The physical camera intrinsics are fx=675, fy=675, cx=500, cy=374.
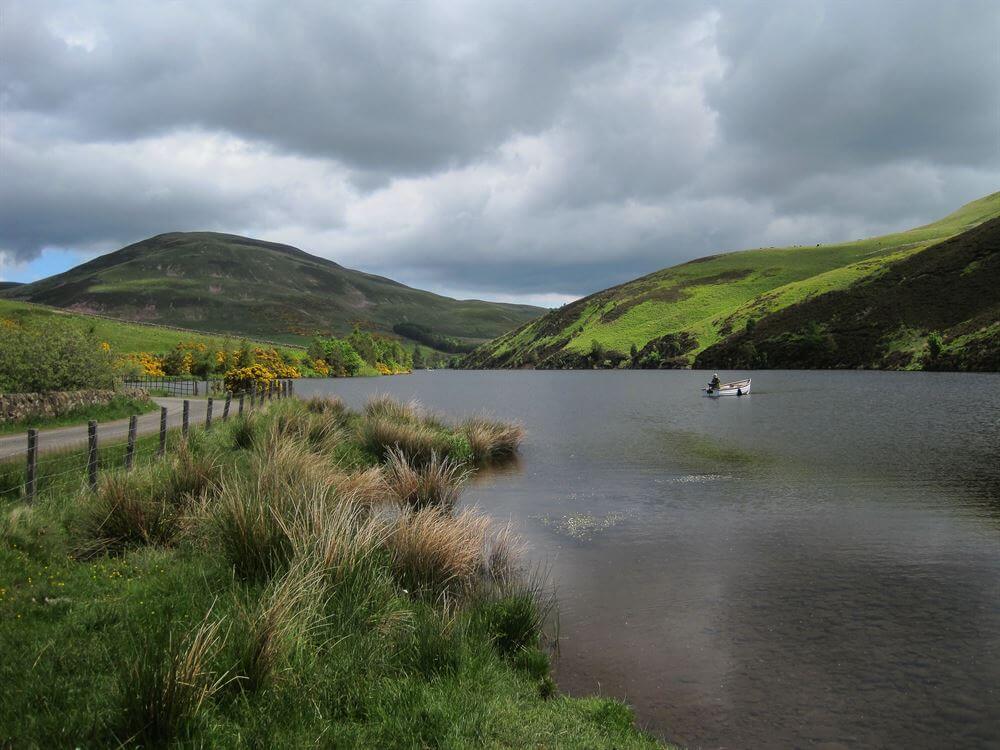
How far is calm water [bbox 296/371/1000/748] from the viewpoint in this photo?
7121mm

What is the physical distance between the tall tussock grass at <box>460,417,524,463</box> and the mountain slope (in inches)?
2763

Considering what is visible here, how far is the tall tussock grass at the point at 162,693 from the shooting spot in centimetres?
452

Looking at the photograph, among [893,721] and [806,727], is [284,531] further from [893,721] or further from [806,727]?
[893,721]

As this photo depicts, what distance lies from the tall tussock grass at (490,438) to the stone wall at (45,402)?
15120 mm

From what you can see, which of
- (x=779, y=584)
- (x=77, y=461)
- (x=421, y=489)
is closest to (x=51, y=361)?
(x=77, y=461)

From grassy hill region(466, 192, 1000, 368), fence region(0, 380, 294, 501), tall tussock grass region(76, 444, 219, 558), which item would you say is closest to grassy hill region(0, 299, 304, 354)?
fence region(0, 380, 294, 501)

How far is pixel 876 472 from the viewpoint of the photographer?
69.8 feet

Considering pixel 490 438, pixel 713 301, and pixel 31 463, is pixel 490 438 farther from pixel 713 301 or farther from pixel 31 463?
pixel 713 301

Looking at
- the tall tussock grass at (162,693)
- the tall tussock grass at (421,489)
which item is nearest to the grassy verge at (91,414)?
the tall tussock grass at (421,489)

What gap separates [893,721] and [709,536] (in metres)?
7.06

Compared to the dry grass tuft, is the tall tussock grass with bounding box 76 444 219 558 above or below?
above

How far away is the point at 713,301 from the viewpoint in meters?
166

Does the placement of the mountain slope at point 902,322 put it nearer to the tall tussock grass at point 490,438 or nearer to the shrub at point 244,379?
the tall tussock grass at point 490,438

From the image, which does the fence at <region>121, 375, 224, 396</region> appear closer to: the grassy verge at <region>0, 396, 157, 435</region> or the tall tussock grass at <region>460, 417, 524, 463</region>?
the grassy verge at <region>0, 396, 157, 435</region>
